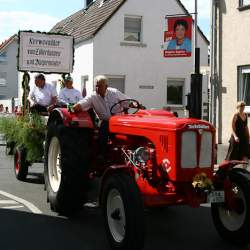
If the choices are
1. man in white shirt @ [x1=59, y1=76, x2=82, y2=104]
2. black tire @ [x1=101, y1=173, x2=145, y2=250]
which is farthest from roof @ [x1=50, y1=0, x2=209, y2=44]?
black tire @ [x1=101, y1=173, x2=145, y2=250]

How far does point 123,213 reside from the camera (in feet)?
18.0

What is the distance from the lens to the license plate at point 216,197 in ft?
A: 18.6

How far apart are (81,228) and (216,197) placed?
1.72 metres

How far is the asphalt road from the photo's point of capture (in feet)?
19.1

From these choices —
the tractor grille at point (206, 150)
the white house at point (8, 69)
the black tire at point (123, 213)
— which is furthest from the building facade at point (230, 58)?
the white house at point (8, 69)

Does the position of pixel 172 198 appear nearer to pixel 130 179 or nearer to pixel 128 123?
pixel 130 179

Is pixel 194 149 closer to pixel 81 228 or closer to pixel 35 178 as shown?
pixel 81 228

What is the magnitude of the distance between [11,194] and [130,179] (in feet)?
12.2

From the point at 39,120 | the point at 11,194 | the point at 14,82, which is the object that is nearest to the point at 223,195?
the point at 11,194

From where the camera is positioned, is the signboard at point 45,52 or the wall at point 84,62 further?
the wall at point 84,62

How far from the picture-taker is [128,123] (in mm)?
6324

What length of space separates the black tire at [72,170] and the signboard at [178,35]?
35.3ft

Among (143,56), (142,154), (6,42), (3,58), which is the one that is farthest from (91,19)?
(3,58)

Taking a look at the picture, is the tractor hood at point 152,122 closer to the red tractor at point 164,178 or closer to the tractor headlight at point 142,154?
the red tractor at point 164,178
